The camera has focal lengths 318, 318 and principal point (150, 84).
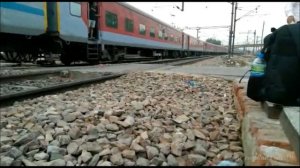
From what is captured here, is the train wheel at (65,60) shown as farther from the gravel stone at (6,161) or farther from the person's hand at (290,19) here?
the person's hand at (290,19)

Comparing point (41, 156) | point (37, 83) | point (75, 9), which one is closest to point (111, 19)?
point (75, 9)

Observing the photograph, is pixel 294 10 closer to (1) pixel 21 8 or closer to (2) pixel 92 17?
(1) pixel 21 8

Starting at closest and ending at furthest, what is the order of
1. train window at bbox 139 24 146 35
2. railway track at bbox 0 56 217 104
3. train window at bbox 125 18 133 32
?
railway track at bbox 0 56 217 104, train window at bbox 125 18 133 32, train window at bbox 139 24 146 35

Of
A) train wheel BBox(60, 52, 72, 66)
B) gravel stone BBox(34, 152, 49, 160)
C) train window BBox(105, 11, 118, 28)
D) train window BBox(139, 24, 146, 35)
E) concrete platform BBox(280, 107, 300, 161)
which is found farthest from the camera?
train window BBox(139, 24, 146, 35)

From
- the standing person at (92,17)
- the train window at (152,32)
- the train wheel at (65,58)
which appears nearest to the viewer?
the standing person at (92,17)

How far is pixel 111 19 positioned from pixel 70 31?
3.40 meters

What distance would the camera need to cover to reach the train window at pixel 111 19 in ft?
45.0

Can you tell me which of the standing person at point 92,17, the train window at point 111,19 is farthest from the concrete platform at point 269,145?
the train window at point 111,19

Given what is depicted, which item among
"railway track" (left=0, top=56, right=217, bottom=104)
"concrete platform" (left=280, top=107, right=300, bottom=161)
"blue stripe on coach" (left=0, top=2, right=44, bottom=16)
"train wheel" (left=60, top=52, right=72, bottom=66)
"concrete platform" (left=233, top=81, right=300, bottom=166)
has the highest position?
"blue stripe on coach" (left=0, top=2, right=44, bottom=16)

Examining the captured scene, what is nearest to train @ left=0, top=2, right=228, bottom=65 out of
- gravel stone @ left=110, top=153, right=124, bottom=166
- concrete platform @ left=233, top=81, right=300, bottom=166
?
gravel stone @ left=110, top=153, right=124, bottom=166

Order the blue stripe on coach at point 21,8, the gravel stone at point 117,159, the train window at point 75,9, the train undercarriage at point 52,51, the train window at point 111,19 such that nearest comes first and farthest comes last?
the gravel stone at point 117,159 < the blue stripe on coach at point 21,8 < the train undercarriage at point 52,51 < the train window at point 75,9 < the train window at point 111,19

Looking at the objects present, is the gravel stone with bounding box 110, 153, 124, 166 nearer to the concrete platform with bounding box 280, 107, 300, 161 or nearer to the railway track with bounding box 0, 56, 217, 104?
the concrete platform with bounding box 280, 107, 300, 161

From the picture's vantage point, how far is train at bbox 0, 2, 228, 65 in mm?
8789

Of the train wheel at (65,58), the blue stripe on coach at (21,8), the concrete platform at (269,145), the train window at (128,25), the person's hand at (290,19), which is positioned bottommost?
the concrete platform at (269,145)
